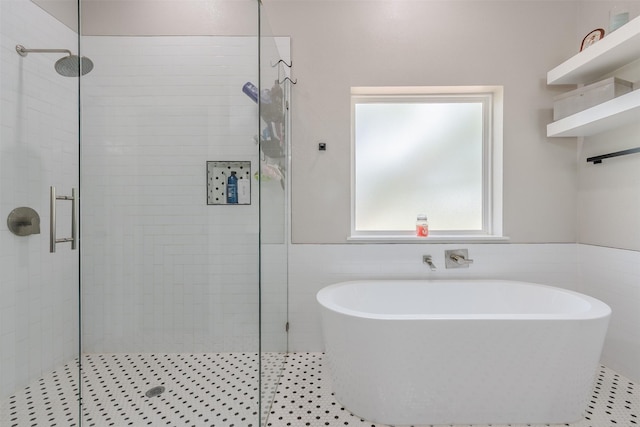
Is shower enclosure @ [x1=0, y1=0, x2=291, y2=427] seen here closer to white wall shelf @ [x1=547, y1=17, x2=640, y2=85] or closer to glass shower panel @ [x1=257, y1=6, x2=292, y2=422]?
glass shower panel @ [x1=257, y1=6, x2=292, y2=422]

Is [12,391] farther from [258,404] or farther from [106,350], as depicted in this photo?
[258,404]

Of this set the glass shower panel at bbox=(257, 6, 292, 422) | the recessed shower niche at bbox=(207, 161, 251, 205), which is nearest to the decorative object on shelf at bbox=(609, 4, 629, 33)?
the glass shower panel at bbox=(257, 6, 292, 422)

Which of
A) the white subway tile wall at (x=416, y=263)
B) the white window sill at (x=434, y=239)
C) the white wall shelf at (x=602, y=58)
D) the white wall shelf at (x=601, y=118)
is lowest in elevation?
the white subway tile wall at (x=416, y=263)

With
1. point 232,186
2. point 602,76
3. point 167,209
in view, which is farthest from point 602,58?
point 167,209

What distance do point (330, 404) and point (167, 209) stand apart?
54.4 inches

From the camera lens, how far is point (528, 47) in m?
2.04

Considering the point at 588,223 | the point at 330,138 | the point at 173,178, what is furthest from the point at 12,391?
the point at 588,223

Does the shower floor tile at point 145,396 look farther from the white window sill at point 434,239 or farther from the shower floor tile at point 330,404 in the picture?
the white window sill at point 434,239

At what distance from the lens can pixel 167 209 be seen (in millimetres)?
1539

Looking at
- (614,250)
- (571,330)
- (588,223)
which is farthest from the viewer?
(588,223)

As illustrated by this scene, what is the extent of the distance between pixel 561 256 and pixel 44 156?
3.24 metres

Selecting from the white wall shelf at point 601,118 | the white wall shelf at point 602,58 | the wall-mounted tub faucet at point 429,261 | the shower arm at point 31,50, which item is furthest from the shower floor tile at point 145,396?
the white wall shelf at point 602,58

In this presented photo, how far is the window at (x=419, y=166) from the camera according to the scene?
2.22m

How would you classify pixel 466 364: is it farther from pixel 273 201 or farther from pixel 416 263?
pixel 273 201
